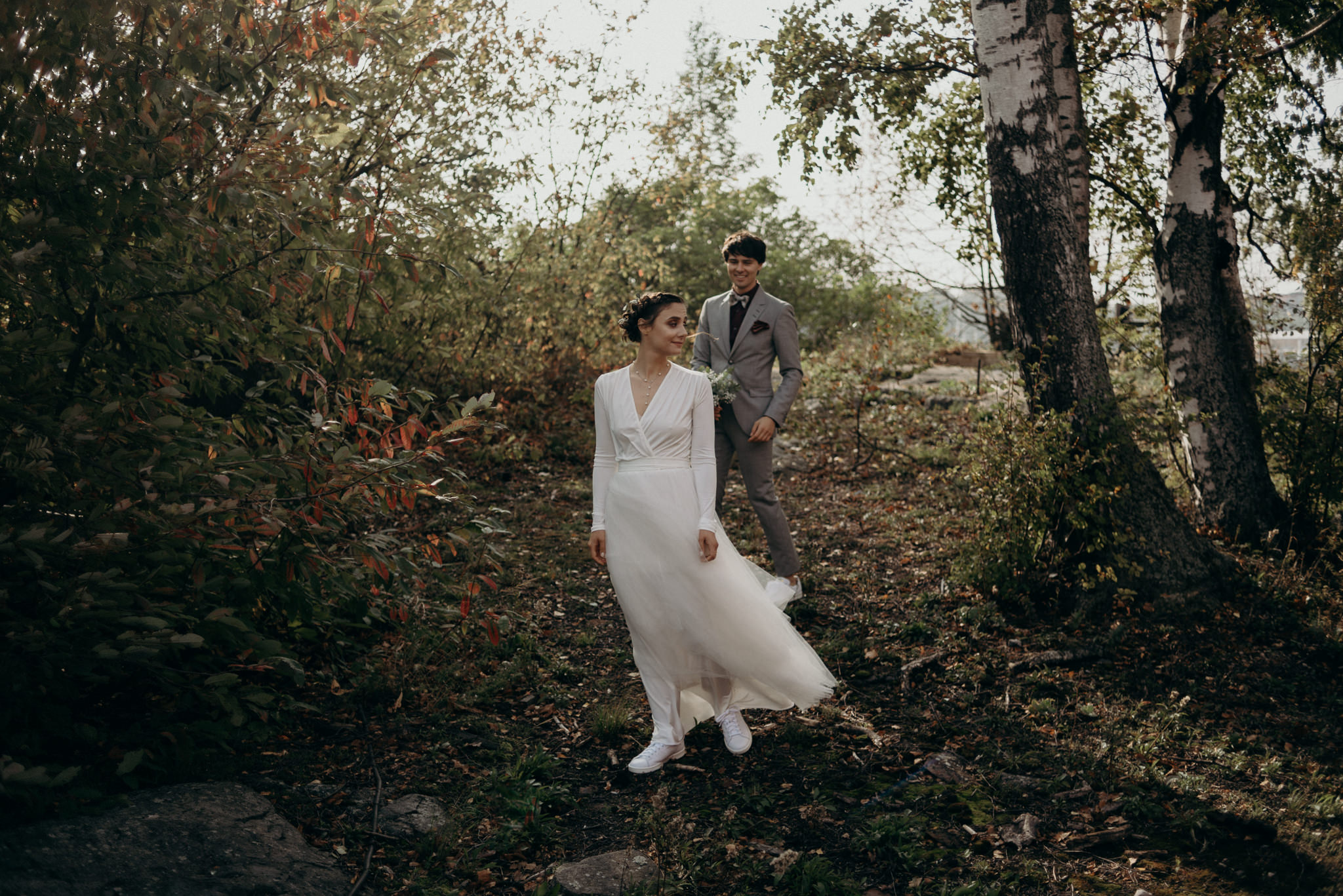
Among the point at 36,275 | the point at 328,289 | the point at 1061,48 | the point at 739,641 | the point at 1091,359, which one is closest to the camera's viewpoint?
the point at 36,275

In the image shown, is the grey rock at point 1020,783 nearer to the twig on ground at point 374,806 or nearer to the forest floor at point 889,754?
the forest floor at point 889,754

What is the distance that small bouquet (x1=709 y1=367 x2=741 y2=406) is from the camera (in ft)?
19.6

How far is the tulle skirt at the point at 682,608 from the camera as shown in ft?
13.6

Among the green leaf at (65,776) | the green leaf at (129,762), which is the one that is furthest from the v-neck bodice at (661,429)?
the green leaf at (65,776)

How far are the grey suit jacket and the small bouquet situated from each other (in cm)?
5

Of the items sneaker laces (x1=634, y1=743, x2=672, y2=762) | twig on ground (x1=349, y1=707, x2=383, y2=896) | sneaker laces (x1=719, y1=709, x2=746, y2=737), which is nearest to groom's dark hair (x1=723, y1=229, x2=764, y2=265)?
sneaker laces (x1=719, y1=709, x2=746, y2=737)

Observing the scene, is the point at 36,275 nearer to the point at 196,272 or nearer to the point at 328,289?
the point at 196,272

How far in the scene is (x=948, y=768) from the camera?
4.21 meters

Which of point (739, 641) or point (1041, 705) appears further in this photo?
point (1041, 705)

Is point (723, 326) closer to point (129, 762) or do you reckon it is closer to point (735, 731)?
point (735, 731)

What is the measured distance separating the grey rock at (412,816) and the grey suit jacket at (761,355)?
3.19m

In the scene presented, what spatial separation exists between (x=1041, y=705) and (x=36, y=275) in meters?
4.99

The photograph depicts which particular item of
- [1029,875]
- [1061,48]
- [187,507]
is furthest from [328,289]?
[1061,48]

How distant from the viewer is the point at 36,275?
10.9 feet
